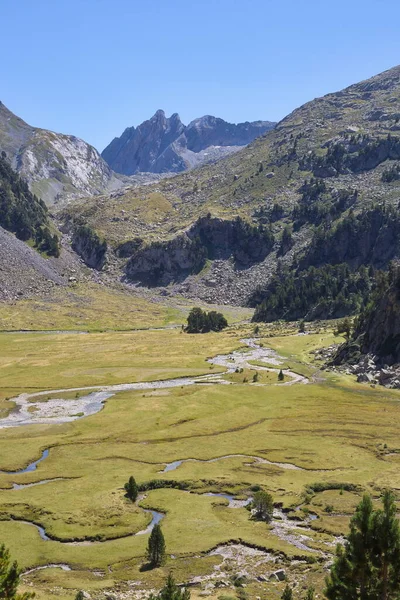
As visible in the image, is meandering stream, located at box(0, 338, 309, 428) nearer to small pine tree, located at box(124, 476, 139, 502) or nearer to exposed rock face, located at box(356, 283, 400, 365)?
exposed rock face, located at box(356, 283, 400, 365)

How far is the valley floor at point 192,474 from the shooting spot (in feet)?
164

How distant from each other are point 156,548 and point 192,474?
86.8 feet

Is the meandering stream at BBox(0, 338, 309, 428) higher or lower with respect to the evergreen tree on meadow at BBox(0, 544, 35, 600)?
lower

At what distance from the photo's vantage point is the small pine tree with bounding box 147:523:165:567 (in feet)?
160

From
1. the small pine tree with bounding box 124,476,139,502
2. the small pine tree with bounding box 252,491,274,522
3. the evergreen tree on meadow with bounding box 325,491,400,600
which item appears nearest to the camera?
the evergreen tree on meadow with bounding box 325,491,400,600

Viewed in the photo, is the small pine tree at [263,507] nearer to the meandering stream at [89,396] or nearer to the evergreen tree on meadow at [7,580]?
the evergreen tree on meadow at [7,580]

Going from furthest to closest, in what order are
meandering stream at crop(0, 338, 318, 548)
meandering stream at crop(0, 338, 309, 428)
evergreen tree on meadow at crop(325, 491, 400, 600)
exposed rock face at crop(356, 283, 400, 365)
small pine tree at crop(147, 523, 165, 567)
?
1. exposed rock face at crop(356, 283, 400, 365)
2. meandering stream at crop(0, 338, 309, 428)
3. meandering stream at crop(0, 338, 318, 548)
4. small pine tree at crop(147, 523, 165, 567)
5. evergreen tree on meadow at crop(325, 491, 400, 600)

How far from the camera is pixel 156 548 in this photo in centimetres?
4900

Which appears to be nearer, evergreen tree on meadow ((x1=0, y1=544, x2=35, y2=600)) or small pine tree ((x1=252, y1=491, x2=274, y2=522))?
evergreen tree on meadow ((x1=0, y1=544, x2=35, y2=600))

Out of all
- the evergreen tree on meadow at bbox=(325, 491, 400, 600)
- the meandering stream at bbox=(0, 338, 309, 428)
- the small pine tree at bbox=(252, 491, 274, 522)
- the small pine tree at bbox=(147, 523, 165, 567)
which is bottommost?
the meandering stream at bbox=(0, 338, 309, 428)

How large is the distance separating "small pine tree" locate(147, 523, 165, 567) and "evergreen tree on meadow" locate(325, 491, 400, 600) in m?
19.9

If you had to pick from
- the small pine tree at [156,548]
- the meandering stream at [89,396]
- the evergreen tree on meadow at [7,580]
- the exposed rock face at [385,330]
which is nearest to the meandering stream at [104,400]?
the meandering stream at [89,396]

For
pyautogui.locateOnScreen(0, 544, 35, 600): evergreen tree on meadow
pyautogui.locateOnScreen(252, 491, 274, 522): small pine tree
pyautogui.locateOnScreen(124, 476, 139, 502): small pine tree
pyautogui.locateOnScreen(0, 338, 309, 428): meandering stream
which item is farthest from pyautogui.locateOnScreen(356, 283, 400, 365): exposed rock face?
pyautogui.locateOnScreen(0, 544, 35, 600): evergreen tree on meadow

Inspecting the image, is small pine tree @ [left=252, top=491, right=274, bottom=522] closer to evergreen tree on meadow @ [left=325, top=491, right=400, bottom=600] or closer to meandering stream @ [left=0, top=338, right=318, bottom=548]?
meandering stream @ [left=0, top=338, right=318, bottom=548]
